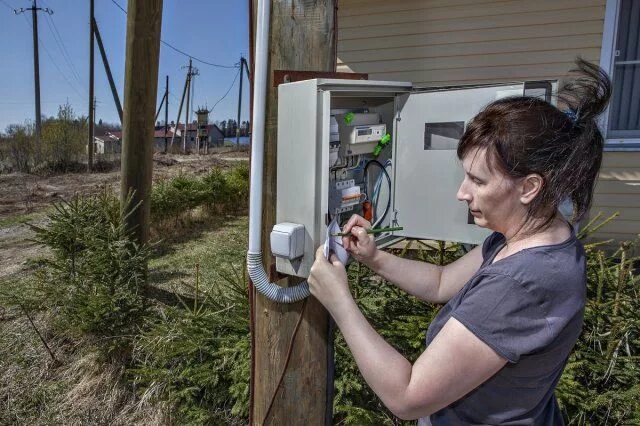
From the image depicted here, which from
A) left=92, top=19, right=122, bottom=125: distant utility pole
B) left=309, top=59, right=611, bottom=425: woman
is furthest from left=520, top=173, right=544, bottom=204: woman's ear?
left=92, top=19, right=122, bottom=125: distant utility pole

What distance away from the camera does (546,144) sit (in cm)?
88

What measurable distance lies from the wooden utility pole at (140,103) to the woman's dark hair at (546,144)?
2840 millimetres

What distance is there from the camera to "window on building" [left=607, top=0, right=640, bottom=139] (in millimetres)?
4215

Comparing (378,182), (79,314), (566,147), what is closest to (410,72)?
(378,182)

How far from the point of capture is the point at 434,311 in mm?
2059

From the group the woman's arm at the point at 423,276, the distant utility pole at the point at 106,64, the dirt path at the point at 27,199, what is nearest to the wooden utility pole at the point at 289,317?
the woman's arm at the point at 423,276

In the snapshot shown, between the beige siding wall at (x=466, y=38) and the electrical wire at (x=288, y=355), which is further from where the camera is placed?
the beige siding wall at (x=466, y=38)

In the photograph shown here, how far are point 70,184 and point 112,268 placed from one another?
10.4 meters

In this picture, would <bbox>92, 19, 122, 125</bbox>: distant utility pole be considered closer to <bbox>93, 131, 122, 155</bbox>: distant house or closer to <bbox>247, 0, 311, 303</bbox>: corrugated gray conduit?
<bbox>93, 131, 122, 155</bbox>: distant house

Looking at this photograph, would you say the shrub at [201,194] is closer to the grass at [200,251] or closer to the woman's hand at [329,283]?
the grass at [200,251]

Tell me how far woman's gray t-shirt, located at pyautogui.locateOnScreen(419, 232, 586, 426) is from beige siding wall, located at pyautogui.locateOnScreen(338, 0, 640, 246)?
4.16 m

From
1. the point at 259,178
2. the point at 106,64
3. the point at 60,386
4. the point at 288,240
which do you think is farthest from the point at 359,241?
the point at 106,64

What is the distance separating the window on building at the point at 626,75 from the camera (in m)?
4.21

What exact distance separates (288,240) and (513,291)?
2.03 ft
